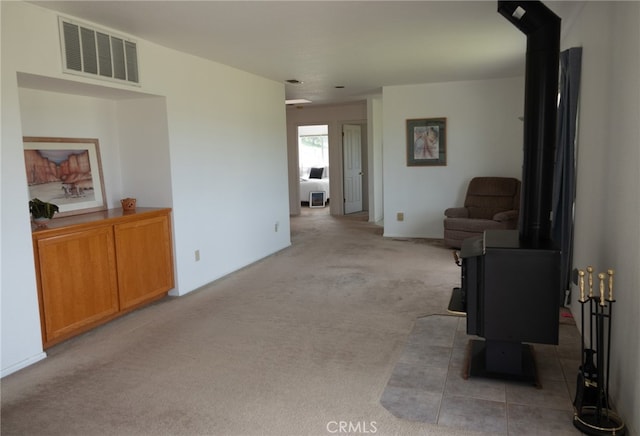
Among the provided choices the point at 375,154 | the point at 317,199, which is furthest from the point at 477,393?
the point at 317,199

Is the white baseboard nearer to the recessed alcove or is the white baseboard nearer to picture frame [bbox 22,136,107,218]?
picture frame [bbox 22,136,107,218]

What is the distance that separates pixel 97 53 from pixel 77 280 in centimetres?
164

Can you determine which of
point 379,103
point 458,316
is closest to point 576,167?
point 458,316

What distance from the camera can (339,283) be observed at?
4.86m

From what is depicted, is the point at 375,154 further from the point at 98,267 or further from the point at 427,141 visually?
the point at 98,267

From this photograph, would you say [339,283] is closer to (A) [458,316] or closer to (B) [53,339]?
(A) [458,316]

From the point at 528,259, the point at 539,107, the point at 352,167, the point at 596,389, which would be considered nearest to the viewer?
the point at 596,389

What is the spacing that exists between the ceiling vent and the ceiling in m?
0.09

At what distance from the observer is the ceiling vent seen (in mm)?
3319

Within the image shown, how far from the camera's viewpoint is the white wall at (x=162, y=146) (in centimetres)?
298

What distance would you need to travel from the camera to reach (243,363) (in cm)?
308

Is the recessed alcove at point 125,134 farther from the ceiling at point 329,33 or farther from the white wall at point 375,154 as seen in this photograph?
the white wall at point 375,154

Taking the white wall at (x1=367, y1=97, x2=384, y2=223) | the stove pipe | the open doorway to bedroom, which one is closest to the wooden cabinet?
the stove pipe

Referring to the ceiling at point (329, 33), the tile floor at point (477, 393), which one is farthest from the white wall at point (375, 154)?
the tile floor at point (477, 393)
